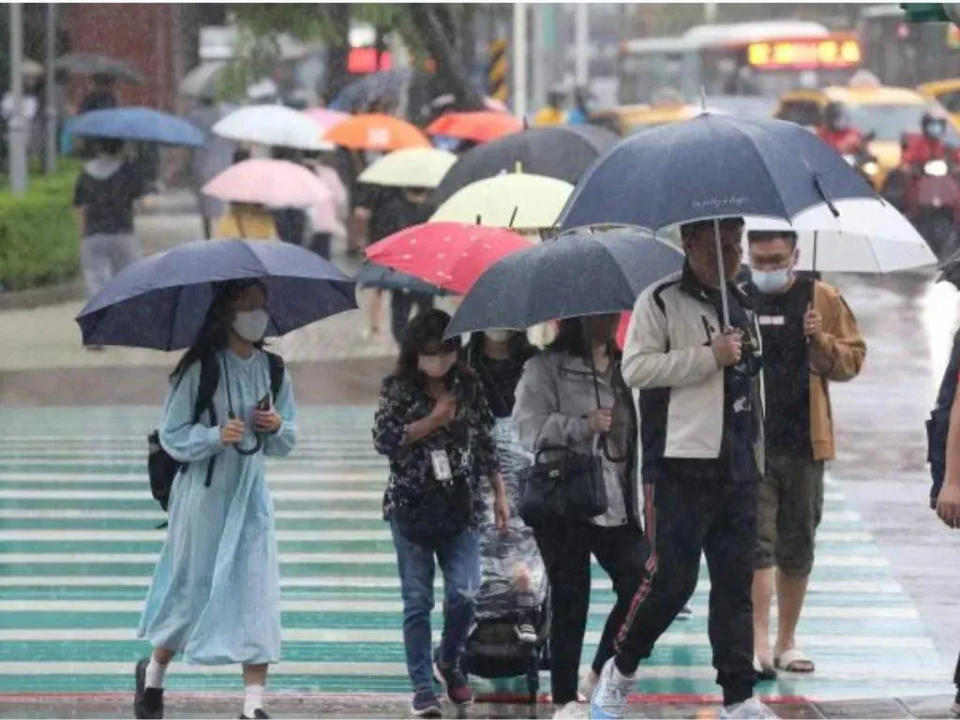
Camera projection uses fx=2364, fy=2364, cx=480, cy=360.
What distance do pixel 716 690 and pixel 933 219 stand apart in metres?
21.7

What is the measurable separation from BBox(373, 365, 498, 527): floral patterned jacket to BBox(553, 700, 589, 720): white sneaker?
0.73 m

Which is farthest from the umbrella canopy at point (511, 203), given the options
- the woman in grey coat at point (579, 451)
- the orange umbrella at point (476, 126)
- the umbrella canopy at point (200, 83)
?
the umbrella canopy at point (200, 83)

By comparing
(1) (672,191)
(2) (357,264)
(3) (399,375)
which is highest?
(1) (672,191)

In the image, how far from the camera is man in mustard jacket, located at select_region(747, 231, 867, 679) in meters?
8.56

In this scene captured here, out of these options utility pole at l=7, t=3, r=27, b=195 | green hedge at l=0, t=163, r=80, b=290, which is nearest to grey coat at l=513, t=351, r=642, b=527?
green hedge at l=0, t=163, r=80, b=290

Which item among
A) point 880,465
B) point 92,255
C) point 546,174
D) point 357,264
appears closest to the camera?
point 546,174

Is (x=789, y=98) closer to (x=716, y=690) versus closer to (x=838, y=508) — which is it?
(x=838, y=508)

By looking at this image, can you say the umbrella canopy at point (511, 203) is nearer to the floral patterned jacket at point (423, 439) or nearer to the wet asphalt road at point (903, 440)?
the floral patterned jacket at point (423, 439)

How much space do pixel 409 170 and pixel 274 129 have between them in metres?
5.32

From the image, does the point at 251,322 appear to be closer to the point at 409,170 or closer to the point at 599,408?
the point at 599,408

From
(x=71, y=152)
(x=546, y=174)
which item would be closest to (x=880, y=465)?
(x=546, y=174)

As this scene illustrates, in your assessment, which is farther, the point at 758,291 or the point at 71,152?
the point at 71,152

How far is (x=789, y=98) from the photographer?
3931cm

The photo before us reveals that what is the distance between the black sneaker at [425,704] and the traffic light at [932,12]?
2875mm
